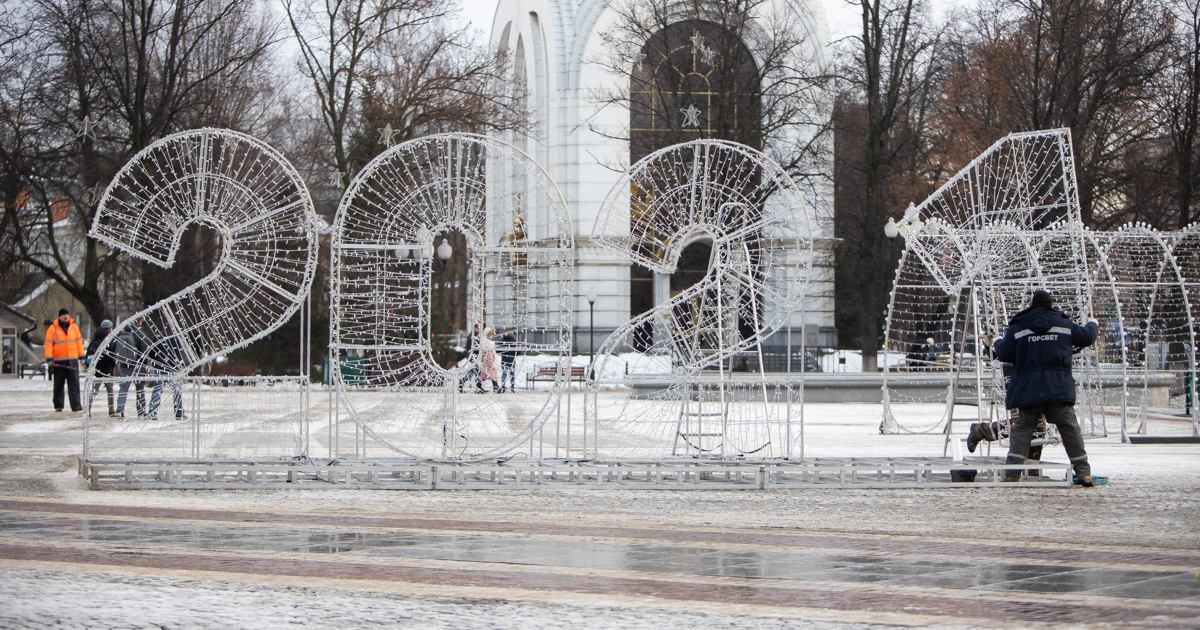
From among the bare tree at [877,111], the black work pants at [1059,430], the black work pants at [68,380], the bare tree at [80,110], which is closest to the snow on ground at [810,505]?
the black work pants at [1059,430]

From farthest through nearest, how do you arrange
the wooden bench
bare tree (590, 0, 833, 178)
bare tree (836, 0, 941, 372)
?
bare tree (836, 0, 941, 372) < bare tree (590, 0, 833, 178) < the wooden bench

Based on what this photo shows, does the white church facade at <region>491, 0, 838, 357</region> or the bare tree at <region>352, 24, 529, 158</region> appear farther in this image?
the white church facade at <region>491, 0, 838, 357</region>

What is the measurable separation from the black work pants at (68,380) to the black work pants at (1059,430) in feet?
53.9

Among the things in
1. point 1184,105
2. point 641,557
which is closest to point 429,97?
point 1184,105

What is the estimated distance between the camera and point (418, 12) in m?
33.4

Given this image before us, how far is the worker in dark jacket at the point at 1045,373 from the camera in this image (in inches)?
454

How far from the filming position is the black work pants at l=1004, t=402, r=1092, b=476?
11547mm

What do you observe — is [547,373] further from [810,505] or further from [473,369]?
[810,505]

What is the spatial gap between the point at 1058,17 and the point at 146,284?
22.4m

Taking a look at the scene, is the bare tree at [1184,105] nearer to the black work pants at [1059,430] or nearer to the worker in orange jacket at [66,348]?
the black work pants at [1059,430]

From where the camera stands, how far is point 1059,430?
11688 millimetres

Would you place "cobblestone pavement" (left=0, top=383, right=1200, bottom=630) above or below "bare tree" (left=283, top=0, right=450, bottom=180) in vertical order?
below

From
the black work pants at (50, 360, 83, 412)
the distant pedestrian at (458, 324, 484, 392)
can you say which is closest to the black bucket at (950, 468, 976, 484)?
the distant pedestrian at (458, 324, 484, 392)

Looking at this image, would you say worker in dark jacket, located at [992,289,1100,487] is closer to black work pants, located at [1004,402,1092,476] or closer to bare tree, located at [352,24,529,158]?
black work pants, located at [1004,402,1092,476]
